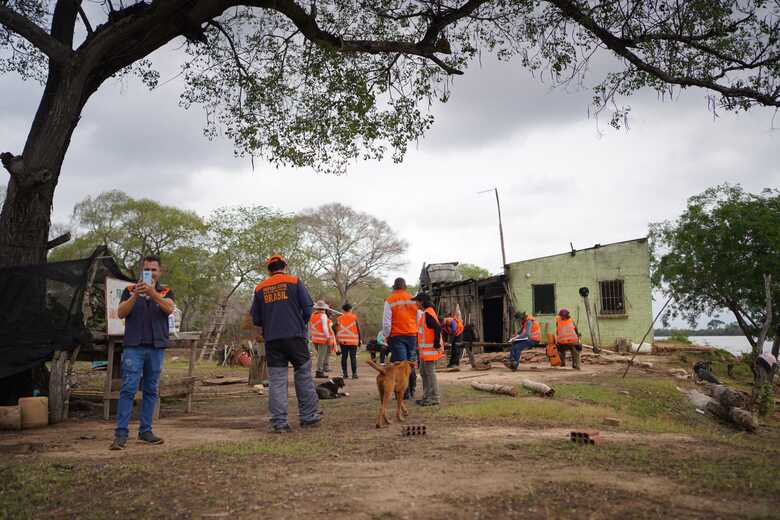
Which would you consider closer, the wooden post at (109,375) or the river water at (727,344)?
the wooden post at (109,375)

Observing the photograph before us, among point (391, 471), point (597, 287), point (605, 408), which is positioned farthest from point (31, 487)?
point (597, 287)

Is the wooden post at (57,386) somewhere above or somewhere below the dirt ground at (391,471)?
above

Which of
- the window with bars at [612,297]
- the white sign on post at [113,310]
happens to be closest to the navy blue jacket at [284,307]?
the white sign on post at [113,310]

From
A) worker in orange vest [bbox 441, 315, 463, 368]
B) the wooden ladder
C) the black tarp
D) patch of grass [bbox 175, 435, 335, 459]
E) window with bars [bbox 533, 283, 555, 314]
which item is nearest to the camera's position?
patch of grass [bbox 175, 435, 335, 459]

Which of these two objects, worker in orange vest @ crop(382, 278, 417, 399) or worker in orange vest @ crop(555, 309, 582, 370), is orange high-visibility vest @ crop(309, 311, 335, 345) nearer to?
worker in orange vest @ crop(382, 278, 417, 399)

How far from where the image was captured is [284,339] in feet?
23.3

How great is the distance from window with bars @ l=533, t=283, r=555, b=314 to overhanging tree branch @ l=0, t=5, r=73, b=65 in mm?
21029

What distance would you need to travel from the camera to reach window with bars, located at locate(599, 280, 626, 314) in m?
24.3

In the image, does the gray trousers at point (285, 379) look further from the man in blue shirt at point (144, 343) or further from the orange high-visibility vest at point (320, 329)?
the orange high-visibility vest at point (320, 329)

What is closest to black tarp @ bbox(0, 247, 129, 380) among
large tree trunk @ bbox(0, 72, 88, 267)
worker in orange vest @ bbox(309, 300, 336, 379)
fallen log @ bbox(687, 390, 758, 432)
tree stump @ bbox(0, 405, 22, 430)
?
tree stump @ bbox(0, 405, 22, 430)

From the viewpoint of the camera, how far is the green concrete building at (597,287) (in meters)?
24.1

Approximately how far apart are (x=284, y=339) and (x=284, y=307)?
402 mm

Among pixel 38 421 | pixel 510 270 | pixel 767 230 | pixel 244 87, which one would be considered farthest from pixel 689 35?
pixel 767 230

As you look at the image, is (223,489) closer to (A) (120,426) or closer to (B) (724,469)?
(A) (120,426)
